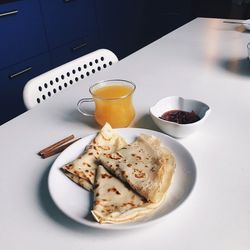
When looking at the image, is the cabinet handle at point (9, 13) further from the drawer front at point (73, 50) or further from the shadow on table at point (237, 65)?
the shadow on table at point (237, 65)

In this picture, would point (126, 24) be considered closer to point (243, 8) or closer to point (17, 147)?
point (243, 8)

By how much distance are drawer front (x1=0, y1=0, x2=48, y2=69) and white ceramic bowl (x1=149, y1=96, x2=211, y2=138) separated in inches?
58.1

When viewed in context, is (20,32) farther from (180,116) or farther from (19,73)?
(180,116)

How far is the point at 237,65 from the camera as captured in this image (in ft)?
3.81

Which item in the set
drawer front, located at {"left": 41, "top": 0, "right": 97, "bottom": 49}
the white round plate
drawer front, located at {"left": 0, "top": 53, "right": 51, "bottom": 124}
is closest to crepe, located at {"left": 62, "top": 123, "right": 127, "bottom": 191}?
the white round plate

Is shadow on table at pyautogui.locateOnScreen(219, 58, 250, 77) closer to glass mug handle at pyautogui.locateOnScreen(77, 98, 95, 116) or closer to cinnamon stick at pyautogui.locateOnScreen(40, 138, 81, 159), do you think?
glass mug handle at pyautogui.locateOnScreen(77, 98, 95, 116)

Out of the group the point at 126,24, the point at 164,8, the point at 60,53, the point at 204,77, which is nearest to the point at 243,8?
the point at 164,8

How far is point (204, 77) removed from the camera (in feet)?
3.59

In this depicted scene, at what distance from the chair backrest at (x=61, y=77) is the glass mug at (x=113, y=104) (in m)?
0.27

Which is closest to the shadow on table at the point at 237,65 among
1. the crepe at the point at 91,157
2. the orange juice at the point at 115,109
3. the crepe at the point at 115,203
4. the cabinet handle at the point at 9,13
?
the orange juice at the point at 115,109

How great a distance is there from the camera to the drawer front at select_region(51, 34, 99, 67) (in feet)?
7.74

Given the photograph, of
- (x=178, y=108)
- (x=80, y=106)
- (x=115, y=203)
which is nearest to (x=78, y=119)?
(x=80, y=106)

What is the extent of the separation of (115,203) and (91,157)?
153 millimetres

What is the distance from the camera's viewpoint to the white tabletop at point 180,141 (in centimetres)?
55
